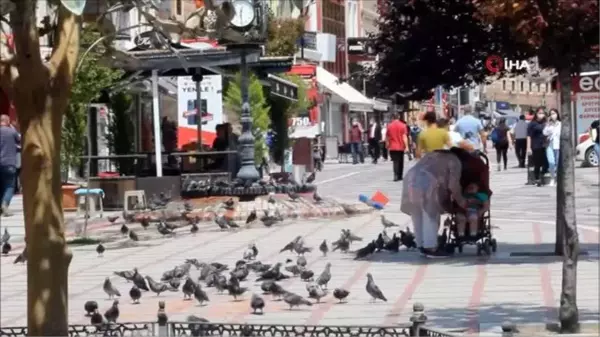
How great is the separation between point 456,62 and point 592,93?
574 cm

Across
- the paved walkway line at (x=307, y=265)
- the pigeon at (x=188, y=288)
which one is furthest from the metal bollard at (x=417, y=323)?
the pigeon at (x=188, y=288)

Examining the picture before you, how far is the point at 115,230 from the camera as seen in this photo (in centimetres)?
2153

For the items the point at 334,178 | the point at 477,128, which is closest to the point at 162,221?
the point at 477,128

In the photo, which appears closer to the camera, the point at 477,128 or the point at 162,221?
the point at 162,221

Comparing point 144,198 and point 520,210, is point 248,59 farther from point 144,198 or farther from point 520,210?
point 520,210

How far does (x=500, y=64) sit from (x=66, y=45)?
845 cm

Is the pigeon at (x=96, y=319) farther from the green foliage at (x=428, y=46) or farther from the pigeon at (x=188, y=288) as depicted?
the green foliage at (x=428, y=46)

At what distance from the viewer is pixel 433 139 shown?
1628 centimetres

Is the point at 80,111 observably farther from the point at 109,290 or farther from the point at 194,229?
the point at 109,290

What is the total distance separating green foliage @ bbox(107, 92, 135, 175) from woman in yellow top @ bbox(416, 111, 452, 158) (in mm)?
13613

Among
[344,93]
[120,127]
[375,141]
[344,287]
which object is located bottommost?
[344,287]

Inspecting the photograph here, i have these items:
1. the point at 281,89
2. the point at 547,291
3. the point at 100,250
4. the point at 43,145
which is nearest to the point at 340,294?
the point at 547,291

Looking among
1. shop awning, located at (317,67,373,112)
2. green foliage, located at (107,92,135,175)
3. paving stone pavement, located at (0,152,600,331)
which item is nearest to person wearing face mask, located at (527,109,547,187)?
paving stone pavement, located at (0,152,600,331)

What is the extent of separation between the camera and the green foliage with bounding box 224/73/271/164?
33.9 metres
